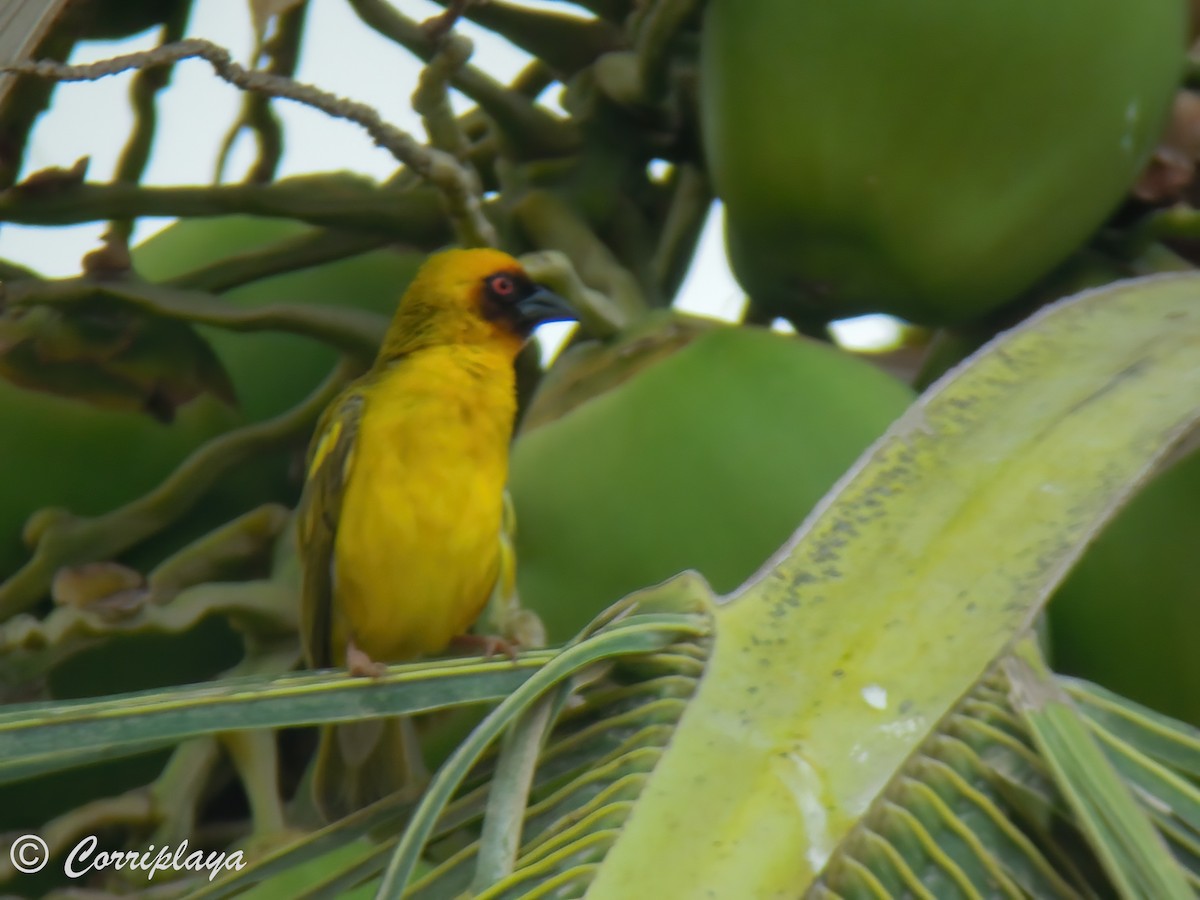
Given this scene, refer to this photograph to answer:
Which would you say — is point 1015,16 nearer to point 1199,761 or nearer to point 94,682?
point 1199,761

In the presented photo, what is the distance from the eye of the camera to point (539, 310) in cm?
183

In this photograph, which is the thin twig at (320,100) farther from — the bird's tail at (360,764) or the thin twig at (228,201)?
the bird's tail at (360,764)

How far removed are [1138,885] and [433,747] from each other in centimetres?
67

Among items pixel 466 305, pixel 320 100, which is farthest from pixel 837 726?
pixel 466 305

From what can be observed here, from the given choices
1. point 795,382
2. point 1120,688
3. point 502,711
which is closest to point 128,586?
point 795,382

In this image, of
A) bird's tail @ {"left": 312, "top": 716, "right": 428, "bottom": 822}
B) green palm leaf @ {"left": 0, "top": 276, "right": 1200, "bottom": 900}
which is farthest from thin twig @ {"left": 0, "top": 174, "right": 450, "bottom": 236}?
green palm leaf @ {"left": 0, "top": 276, "right": 1200, "bottom": 900}

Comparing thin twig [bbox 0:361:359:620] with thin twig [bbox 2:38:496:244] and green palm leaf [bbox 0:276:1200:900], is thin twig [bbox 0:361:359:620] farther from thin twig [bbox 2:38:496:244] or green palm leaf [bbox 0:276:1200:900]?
green palm leaf [bbox 0:276:1200:900]

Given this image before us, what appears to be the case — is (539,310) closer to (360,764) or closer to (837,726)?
(360,764)

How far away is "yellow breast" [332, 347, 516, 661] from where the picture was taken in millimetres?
1669

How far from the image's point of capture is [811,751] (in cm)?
94

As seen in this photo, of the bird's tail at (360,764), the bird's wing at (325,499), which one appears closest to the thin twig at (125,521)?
→ the bird's wing at (325,499)

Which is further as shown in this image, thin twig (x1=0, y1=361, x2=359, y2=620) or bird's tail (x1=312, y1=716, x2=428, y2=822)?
thin twig (x1=0, y1=361, x2=359, y2=620)

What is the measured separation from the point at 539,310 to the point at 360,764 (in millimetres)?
577

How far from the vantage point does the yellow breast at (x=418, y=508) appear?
167cm
